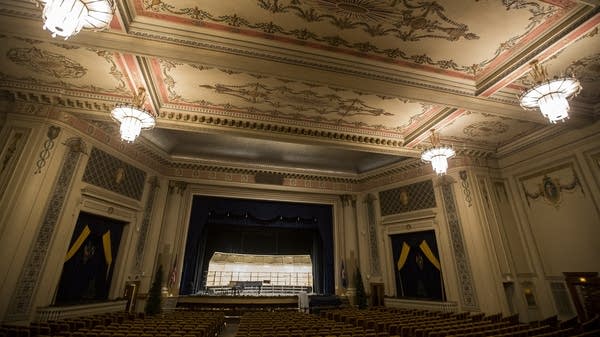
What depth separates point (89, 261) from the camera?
23.4 feet

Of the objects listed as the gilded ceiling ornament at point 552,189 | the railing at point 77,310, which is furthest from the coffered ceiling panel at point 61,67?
the gilded ceiling ornament at point 552,189

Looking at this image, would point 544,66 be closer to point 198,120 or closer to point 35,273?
point 198,120

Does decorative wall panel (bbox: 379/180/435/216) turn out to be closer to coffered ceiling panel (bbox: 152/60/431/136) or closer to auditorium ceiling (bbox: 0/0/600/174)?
auditorium ceiling (bbox: 0/0/600/174)

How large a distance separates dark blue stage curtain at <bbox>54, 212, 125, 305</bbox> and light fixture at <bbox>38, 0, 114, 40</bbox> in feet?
18.9

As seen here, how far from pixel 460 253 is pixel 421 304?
2000 millimetres

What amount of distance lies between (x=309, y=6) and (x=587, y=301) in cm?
856

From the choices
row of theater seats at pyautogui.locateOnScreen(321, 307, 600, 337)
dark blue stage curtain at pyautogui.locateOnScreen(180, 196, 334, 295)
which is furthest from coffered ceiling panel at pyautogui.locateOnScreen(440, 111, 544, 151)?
dark blue stage curtain at pyautogui.locateOnScreen(180, 196, 334, 295)

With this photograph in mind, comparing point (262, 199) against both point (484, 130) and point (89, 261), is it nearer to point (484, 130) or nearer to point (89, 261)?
point (89, 261)

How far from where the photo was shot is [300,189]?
36.9 ft

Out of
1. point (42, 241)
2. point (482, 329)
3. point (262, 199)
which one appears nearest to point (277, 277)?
point (262, 199)

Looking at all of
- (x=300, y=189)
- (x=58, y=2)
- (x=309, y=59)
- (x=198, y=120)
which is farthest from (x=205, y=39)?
(x=300, y=189)

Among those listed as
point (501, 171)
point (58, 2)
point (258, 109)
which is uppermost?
point (258, 109)

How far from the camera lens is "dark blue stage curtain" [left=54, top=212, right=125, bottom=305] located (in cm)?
662

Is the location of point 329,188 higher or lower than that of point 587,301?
higher
